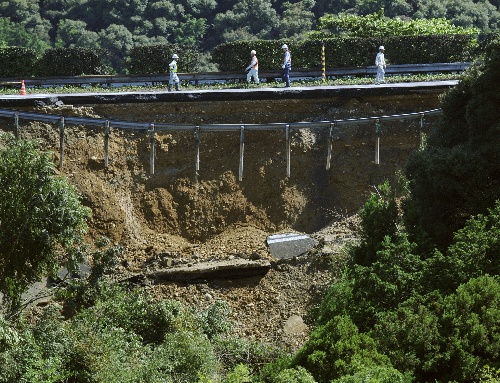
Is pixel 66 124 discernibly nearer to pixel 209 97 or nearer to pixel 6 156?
pixel 209 97

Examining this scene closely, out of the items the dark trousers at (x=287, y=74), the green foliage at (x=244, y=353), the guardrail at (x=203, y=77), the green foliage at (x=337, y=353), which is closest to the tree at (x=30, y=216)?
the green foliage at (x=244, y=353)

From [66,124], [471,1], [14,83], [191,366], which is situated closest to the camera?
[191,366]

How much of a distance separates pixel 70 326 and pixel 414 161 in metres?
7.34

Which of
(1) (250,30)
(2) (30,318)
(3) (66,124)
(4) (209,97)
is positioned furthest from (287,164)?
(1) (250,30)

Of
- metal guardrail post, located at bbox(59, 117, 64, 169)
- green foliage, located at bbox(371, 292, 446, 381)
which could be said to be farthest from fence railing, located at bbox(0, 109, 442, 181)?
green foliage, located at bbox(371, 292, 446, 381)

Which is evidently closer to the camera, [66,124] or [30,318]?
[30,318]

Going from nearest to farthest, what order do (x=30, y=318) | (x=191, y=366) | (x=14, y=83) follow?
(x=191, y=366), (x=30, y=318), (x=14, y=83)

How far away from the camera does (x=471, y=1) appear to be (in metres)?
54.3

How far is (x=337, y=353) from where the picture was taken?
2330 centimetres

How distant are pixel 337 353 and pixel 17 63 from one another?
18608 millimetres

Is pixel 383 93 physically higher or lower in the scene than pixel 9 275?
higher

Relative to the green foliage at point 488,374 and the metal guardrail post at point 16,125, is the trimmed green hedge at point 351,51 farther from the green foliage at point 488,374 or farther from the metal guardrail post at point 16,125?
the green foliage at point 488,374

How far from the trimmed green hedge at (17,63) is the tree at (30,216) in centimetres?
1220

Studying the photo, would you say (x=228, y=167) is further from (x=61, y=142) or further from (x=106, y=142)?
(x=61, y=142)
